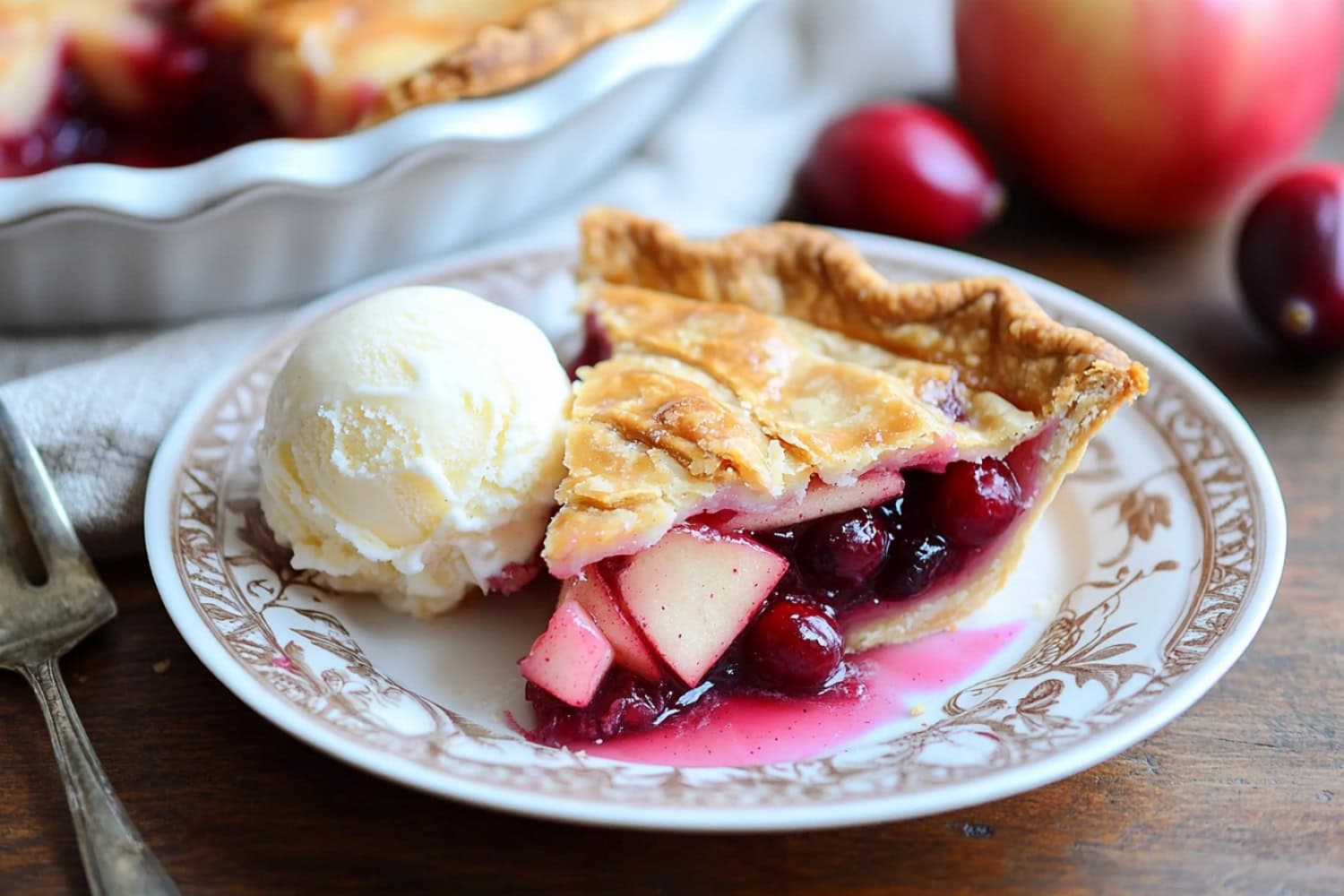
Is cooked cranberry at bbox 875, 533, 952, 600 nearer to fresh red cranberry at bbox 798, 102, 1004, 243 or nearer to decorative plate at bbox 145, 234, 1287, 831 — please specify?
decorative plate at bbox 145, 234, 1287, 831

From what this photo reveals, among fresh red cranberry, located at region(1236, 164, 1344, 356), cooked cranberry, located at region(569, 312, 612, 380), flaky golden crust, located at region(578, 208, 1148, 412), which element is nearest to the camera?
flaky golden crust, located at region(578, 208, 1148, 412)

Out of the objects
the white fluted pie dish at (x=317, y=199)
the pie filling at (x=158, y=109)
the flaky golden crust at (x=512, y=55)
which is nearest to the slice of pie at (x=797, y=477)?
the white fluted pie dish at (x=317, y=199)

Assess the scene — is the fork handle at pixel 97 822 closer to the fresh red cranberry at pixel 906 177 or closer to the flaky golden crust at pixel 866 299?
the flaky golden crust at pixel 866 299

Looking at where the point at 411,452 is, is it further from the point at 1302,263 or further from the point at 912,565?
the point at 1302,263

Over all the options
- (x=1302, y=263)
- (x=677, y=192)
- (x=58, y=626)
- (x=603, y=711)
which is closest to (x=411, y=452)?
(x=603, y=711)

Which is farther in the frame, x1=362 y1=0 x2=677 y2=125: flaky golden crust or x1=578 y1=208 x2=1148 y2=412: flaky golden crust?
x1=362 y1=0 x2=677 y2=125: flaky golden crust

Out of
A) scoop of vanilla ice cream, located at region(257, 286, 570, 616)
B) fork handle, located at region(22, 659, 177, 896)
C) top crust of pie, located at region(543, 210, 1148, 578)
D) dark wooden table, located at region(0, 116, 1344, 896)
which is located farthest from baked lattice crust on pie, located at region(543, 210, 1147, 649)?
fork handle, located at region(22, 659, 177, 896)

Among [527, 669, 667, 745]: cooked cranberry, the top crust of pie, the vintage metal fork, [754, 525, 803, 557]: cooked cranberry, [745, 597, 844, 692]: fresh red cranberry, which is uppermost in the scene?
the top crust of pie
